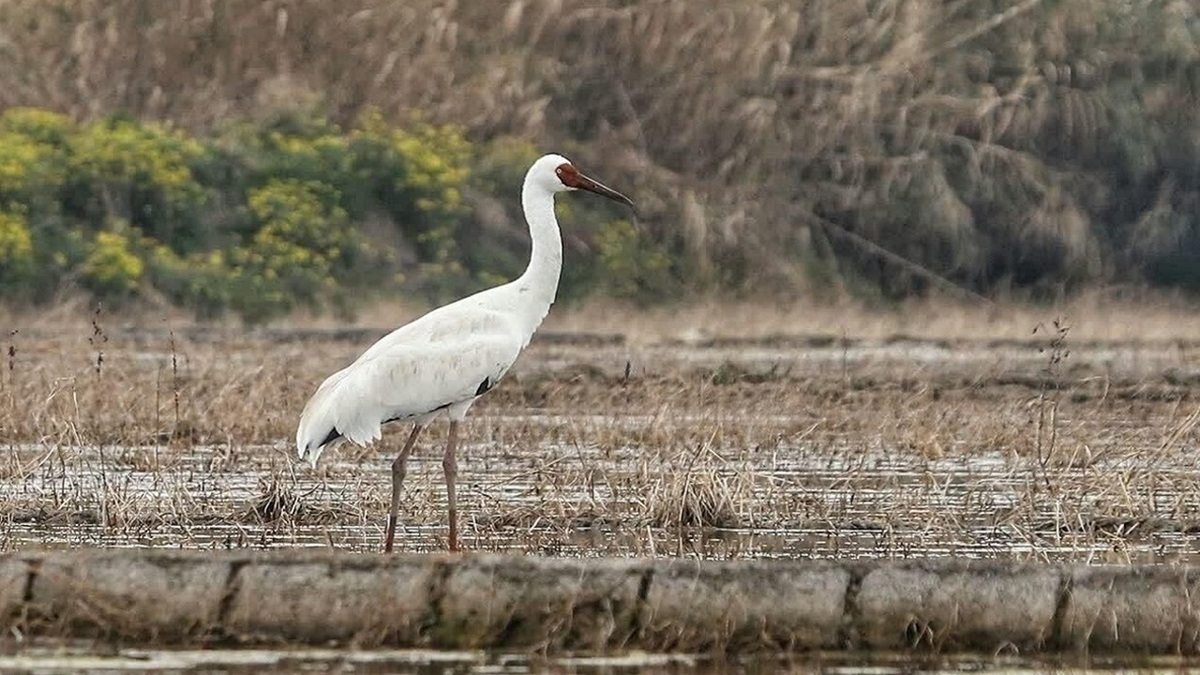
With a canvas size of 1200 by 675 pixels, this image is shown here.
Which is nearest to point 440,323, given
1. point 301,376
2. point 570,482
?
point 570,482

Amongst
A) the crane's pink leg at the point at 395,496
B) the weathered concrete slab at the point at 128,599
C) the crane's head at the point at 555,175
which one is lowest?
the weathered concrete slab at the point at 128,599

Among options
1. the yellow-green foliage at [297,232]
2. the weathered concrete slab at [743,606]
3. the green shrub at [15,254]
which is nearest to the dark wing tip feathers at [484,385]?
the weathered concrete slab at [743,606]

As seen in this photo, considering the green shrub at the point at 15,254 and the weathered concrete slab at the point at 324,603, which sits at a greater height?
the green shrub at the point at 15,254

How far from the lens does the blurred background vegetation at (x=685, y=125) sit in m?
30.1

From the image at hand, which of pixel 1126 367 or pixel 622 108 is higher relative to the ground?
pixel 622 108

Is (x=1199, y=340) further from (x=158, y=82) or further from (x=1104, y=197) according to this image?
(x=158, y=82)

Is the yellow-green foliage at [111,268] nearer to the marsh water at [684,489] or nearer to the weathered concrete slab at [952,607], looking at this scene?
the marsh water at [684,489]

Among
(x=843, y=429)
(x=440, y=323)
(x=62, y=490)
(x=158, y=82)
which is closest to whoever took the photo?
(x=440, y=323)

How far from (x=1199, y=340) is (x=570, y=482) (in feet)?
51.7

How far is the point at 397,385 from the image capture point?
10.7 meters

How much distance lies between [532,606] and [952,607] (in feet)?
4.24

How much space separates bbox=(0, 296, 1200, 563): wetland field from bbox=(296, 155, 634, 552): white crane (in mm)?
489

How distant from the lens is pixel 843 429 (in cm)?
1633

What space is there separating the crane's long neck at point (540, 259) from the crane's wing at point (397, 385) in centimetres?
25
